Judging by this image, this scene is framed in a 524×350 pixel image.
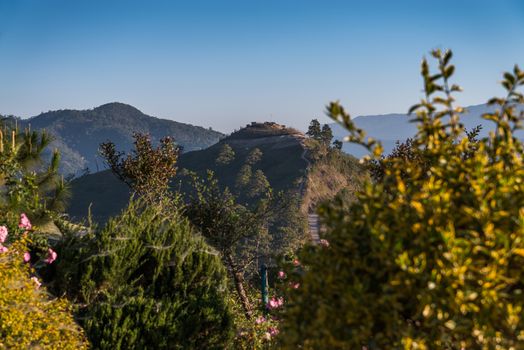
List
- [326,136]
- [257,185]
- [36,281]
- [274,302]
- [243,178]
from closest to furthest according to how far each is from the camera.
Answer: [36,281] < [274,302] < [257,185] < [243,178] < [326,136]

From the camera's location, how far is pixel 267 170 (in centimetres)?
11294

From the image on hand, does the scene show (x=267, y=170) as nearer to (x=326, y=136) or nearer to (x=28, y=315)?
(x=326, y=136)

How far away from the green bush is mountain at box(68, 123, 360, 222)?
278 ft

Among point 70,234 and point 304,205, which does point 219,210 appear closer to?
point 70,234

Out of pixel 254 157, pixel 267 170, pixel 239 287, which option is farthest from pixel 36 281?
pixel 254 157

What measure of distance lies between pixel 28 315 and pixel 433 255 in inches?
187

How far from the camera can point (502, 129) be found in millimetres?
3959

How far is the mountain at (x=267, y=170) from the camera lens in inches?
4033

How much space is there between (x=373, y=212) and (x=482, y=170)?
30.6 inches

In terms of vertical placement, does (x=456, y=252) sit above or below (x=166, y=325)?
above

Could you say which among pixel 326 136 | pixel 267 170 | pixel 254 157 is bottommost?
pixel 267 170

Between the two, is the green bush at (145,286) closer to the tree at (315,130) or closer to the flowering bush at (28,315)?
the flowering bush at (28,315)

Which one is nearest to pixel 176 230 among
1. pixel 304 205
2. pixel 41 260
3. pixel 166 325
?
pixel 166 325

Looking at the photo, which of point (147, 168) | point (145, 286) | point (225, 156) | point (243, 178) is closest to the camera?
point (145, 286)
